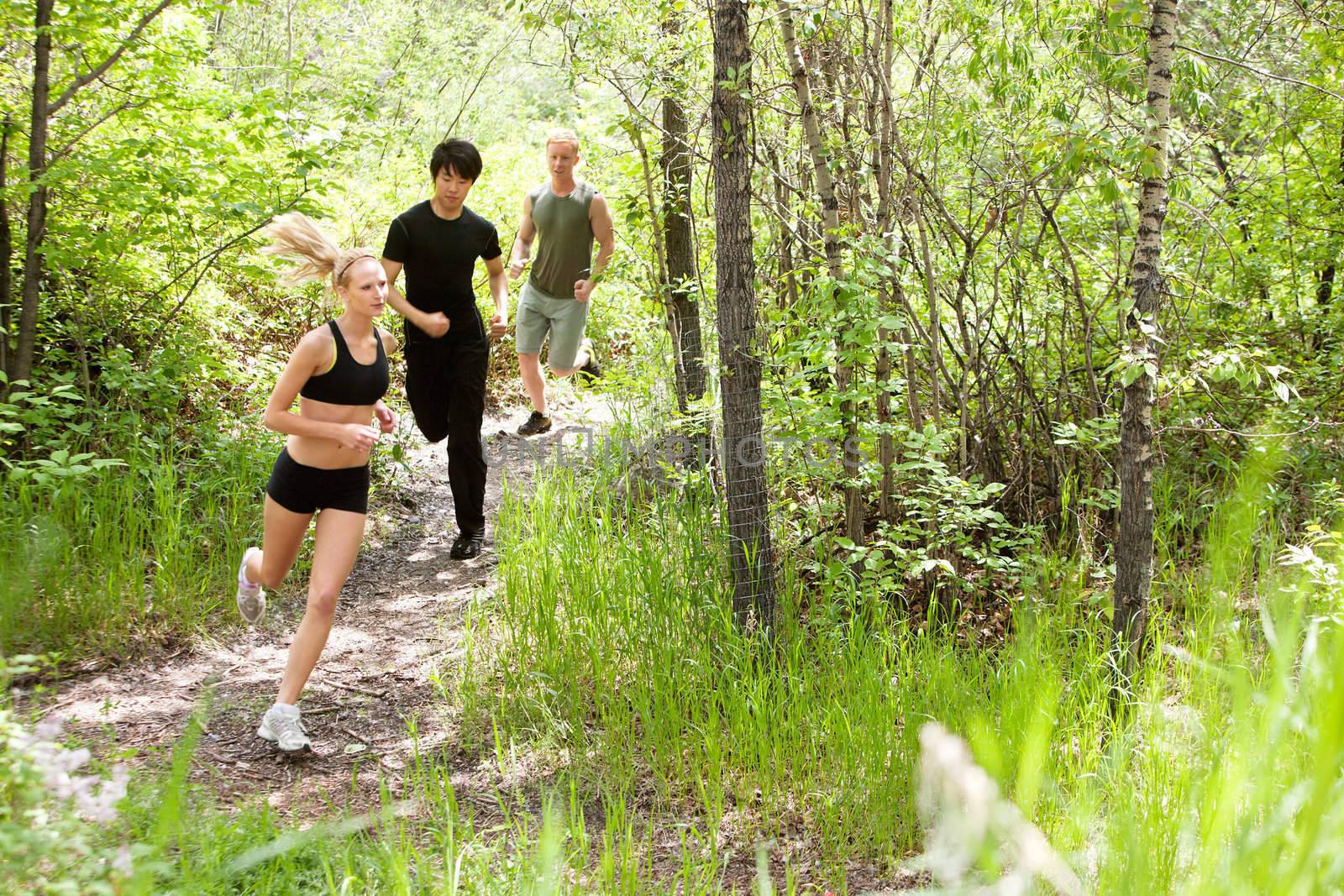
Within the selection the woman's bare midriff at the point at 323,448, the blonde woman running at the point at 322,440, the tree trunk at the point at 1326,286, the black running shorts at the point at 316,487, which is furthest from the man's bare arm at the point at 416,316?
the tree trunk at the point at 1326,286

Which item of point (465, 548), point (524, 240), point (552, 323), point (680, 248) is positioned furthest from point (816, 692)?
point (524, 240)

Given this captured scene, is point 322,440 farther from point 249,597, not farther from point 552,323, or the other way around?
point 552,323

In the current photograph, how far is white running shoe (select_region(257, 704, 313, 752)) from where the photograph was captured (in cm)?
391

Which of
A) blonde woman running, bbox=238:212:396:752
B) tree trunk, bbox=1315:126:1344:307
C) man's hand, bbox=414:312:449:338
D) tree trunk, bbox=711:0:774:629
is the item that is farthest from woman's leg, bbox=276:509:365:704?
tree trunk, bbox=1315:126:1344:307

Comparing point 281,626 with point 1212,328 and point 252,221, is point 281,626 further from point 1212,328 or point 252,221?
point 1212,328

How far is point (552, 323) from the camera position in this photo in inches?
293

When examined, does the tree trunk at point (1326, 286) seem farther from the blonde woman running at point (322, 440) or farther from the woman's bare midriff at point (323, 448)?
the woman's bare midriff at point (323, 448)

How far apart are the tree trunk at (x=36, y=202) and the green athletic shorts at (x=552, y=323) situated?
2954 millimetres

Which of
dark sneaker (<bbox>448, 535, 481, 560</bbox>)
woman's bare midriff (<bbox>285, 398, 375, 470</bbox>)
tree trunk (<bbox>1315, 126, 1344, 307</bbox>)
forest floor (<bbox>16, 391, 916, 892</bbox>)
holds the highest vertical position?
tree trunk (<bbox>1315, 126, 1344, 307</bbox>)

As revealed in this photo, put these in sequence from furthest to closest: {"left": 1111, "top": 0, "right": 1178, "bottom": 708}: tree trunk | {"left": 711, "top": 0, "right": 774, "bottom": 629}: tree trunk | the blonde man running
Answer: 1. the blonde man running
2. {"left": 711, "top": 0, "right": 774, "bottom": 629}: tree trunk
3. {"left": 1111, "top": 0, "right": 1178, "bottom": 708}: tree trunk

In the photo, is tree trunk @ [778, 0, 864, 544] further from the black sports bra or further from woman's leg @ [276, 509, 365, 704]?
woman's leg @ [276, 509, 365, 704]

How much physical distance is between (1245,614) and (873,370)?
2232mm

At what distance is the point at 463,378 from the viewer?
600 cm

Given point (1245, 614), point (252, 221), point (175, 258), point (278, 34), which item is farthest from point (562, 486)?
point (278, 34)
